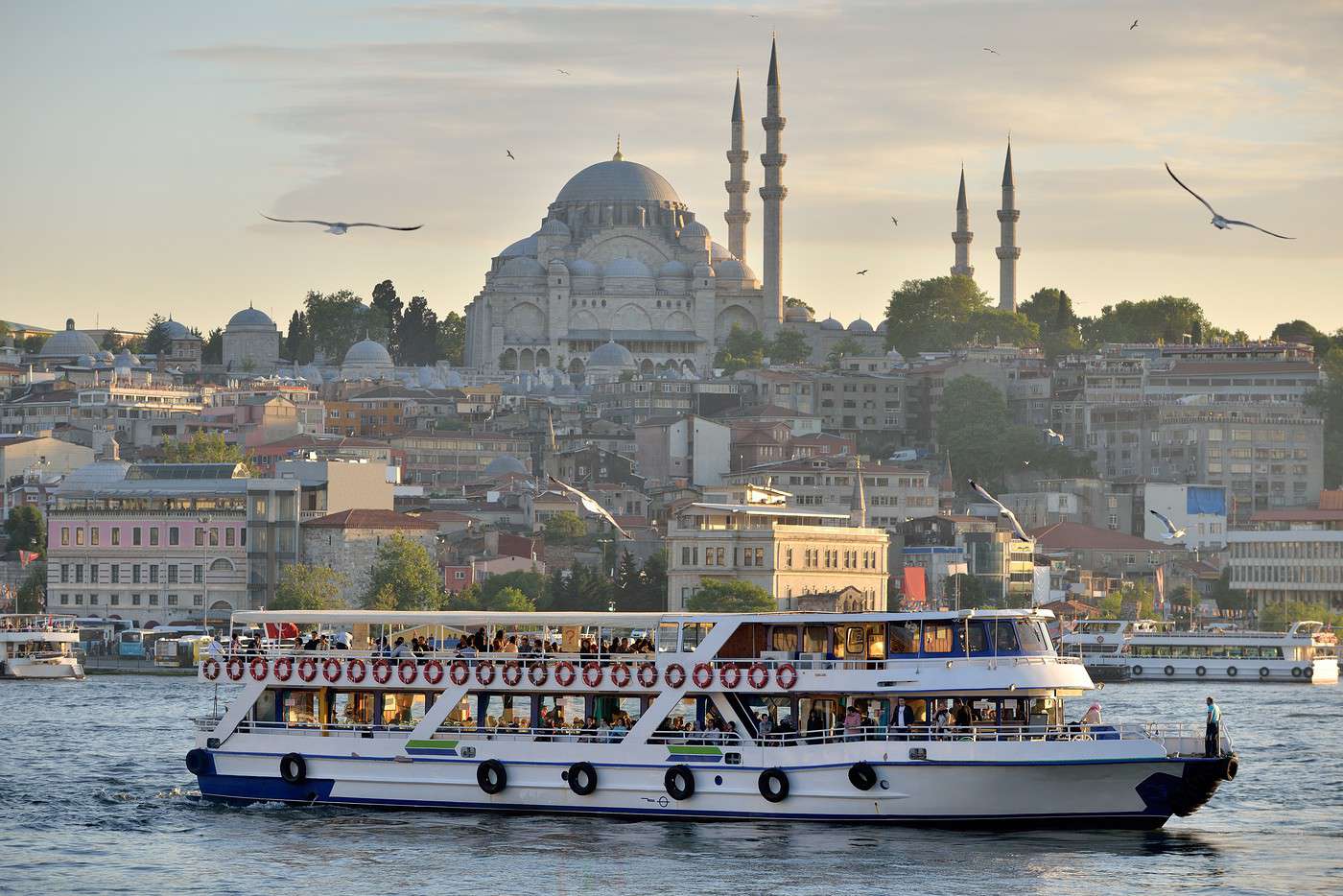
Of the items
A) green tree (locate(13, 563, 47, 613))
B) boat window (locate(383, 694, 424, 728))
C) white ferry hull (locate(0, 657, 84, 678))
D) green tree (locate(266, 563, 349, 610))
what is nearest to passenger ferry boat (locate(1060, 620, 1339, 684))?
green tree (locate(266, 563, 349, 610))

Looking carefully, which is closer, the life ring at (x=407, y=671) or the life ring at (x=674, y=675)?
the life ring at (x=674, y=675)

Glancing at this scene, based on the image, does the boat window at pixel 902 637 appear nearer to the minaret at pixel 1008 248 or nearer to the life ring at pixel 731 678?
the life ring at pixel 731 678

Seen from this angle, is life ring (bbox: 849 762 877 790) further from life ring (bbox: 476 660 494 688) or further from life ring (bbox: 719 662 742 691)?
life ring (bbox: 476 660 494 688)

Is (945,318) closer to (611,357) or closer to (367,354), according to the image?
(611,357)

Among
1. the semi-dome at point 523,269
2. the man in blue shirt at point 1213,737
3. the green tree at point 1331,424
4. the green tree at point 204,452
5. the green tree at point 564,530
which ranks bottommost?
the man in blue shirt at point 1213,737

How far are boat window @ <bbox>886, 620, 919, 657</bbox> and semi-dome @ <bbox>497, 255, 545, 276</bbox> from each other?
146204 millimetres

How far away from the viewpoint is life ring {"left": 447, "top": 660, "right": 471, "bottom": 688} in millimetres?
39250

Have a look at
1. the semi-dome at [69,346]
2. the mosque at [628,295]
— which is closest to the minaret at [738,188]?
the mosque at [628,295]

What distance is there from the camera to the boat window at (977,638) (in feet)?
122

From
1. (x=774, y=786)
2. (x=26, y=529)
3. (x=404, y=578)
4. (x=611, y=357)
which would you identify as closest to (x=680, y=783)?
(x=774, y=786)

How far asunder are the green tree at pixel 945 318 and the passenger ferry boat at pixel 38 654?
300 feet

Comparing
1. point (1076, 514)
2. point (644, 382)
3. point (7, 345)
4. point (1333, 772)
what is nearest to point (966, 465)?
point (1076, 514)

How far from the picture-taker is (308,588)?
8875 cm

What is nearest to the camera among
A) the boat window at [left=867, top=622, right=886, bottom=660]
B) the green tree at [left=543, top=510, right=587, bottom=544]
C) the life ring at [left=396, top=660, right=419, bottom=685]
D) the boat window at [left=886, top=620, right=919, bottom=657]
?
the boat window at [left=886, top=620, right=919, bottom=657]
